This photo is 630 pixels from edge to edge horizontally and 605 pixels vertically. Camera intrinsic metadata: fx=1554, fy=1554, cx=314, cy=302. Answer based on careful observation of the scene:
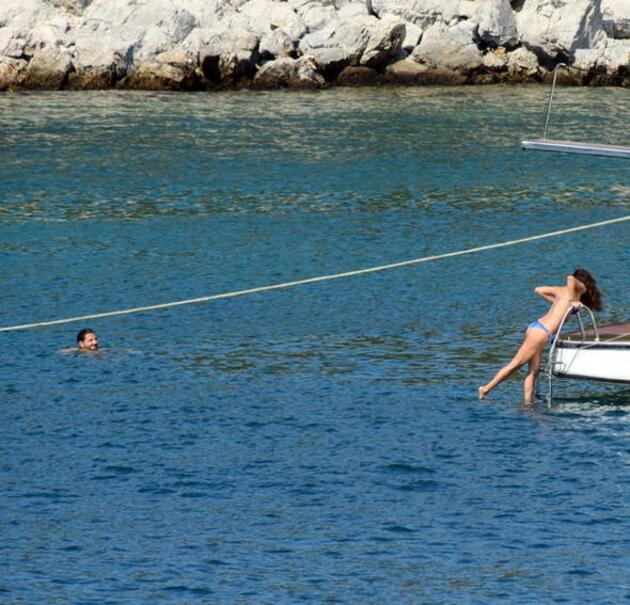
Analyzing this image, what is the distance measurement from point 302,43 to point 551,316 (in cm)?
4945

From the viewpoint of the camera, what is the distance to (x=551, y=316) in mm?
24734

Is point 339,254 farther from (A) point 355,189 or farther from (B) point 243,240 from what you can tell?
(A) point 355,189

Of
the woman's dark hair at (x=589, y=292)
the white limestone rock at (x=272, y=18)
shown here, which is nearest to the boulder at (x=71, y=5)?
the white limestone rock at (x=272, y=18)

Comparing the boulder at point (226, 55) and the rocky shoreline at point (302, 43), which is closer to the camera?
the rocky shoreline at point (302, 43)

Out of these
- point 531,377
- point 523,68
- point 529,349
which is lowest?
point 531,377

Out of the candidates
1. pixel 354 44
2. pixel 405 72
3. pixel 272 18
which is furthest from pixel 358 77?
pixel 272 18

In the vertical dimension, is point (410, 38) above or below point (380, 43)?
above

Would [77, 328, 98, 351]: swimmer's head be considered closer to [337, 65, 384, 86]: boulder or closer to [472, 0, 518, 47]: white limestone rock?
[337, 65, 384, 86]: boulder

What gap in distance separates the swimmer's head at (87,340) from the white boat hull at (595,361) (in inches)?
349

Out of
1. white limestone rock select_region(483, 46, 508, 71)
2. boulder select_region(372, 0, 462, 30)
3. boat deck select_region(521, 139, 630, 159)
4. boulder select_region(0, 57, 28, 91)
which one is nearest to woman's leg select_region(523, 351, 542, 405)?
boat deck select_region(521, 139, 630, 159)

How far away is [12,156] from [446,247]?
62.7 feet

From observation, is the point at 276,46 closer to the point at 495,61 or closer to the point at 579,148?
the point at 495,61

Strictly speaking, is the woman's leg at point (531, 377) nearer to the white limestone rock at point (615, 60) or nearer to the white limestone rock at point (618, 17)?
the white limestone rock at point (615, 60)

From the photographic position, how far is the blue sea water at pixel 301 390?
1939 cm
